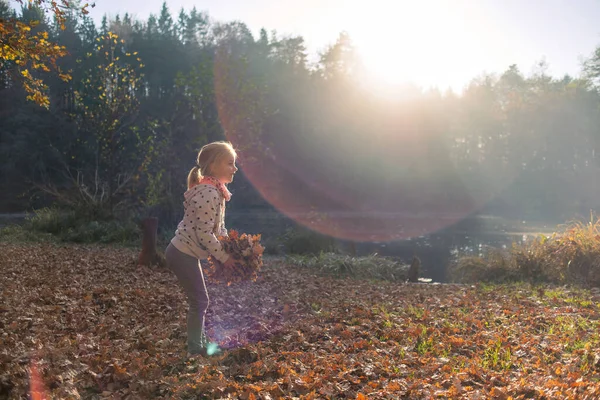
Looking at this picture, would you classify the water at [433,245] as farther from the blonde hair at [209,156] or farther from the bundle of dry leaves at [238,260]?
the blonde hair at [209,156]

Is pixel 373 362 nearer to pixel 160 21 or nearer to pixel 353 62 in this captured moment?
pixel 353 62

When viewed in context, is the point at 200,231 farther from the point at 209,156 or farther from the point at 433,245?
the point at 433,245

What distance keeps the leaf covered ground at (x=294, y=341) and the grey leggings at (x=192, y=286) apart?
0.19 meters

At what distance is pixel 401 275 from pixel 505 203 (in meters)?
37.8

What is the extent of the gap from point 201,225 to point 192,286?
0.57m

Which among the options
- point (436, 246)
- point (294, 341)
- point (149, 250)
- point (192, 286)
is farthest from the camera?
point (436, 246)

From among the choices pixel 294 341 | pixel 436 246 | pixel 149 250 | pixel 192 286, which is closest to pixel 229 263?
pixel 192 286

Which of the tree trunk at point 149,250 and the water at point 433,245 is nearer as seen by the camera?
the tree trunk at point 149,250

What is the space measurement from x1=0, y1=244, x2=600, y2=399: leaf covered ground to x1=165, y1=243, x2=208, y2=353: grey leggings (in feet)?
0.63

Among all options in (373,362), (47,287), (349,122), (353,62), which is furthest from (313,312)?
(353,62)

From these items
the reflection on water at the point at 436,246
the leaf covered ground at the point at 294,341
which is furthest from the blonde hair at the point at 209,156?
the reflection on water at the point at 436,246

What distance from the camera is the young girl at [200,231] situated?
4.20m

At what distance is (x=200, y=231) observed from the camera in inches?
165

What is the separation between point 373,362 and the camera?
13.6ft
